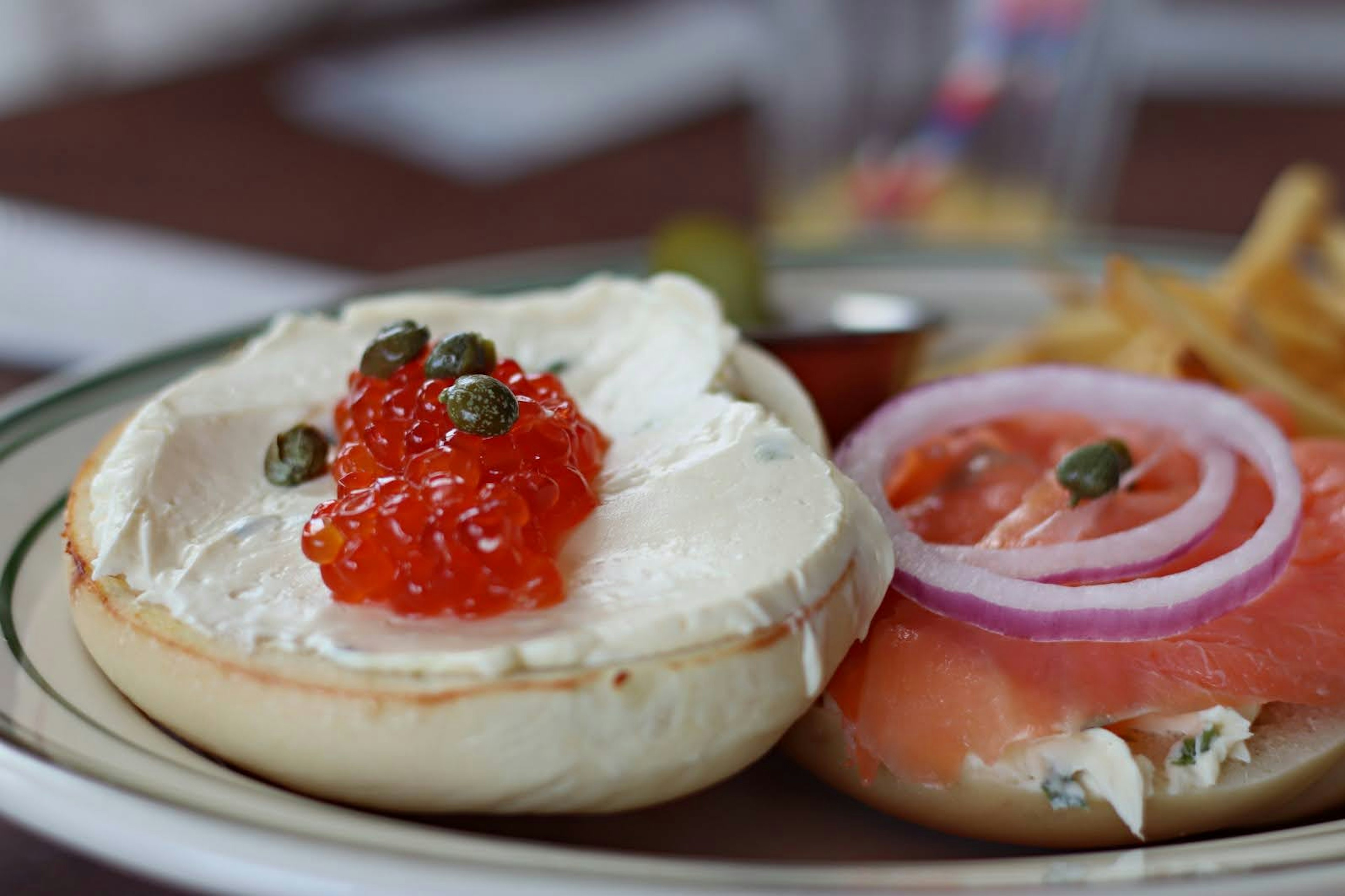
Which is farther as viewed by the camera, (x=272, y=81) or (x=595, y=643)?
(x=272, y=81)

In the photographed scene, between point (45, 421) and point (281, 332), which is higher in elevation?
point (281, 332)

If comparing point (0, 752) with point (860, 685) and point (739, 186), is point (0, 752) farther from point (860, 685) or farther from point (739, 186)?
point (739, 186)

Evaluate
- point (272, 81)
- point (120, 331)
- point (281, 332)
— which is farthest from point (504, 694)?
point (272, 81)

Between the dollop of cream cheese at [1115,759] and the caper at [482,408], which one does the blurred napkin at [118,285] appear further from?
the dollop of cream cheese at [1115,759]

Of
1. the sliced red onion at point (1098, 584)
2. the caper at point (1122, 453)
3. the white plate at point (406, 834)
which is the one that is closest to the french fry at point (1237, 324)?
the sliced red onion at point (1098, 584)

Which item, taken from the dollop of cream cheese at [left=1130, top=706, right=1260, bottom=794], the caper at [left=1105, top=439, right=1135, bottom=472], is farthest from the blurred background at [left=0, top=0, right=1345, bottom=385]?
the dollop of cream cheese at [left=1130, top=706, right=1260, bottom=794]
